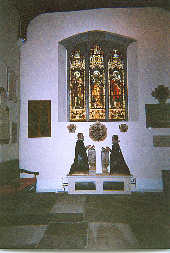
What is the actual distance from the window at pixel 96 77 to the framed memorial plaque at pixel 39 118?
2.14 feet

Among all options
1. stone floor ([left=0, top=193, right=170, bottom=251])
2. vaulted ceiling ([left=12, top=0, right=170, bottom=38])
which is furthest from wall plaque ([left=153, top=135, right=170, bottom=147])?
vaulted ceiling ([left=12, top=0, right=170, bottom=38])

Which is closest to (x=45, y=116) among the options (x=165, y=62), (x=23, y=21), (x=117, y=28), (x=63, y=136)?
(x=63, y=136)

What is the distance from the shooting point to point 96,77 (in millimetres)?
6270

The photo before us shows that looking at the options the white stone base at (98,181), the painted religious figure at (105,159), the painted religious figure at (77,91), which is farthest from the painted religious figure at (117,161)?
the painted religious figure at (77,91)

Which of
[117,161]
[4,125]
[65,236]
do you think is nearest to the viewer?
[65,236]

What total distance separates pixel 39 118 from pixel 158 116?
3066 mm

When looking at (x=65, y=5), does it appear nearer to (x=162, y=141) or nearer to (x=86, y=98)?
(x=86, y=98)

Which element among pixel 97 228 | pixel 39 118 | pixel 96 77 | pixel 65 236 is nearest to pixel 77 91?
pixel 96 77

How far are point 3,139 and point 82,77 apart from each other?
277 centimetres

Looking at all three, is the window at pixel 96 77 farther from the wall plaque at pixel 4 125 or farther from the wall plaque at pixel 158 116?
the wall plaque at pixel 4 125

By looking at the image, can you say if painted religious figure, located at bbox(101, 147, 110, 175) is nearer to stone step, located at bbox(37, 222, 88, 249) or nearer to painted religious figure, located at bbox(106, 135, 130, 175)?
painted religious figure, located at bbox(106, 135, 130, 175)

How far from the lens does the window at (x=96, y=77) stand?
6184mm

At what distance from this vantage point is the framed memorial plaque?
19.2ft

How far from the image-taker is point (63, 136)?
5871mm
